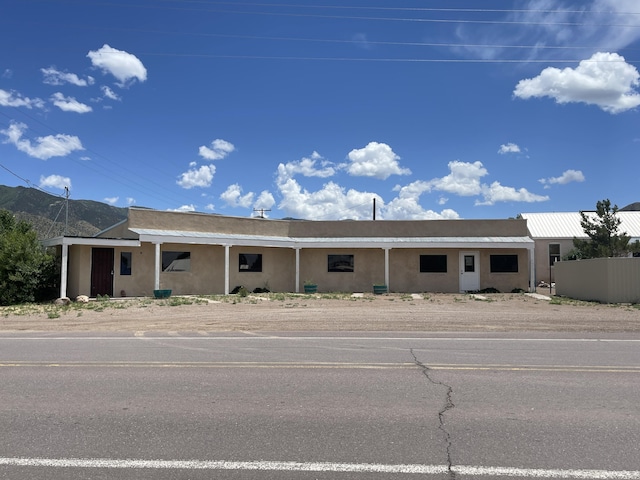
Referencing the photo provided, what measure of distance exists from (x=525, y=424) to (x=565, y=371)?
2866 millimetres

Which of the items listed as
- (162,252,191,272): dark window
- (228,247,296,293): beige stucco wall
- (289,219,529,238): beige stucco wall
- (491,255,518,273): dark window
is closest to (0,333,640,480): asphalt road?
(162,252,191,272): dark window

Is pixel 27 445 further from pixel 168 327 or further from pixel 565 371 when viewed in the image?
pixel 168 327

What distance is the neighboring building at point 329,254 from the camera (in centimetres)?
2527

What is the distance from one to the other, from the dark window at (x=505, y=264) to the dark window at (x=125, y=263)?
18744 mm

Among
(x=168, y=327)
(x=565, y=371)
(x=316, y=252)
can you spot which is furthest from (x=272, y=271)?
(x=565, y=371)

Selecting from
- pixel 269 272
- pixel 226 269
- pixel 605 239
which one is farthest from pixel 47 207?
pixel 605 239

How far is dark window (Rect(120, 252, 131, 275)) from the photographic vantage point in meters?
23.6

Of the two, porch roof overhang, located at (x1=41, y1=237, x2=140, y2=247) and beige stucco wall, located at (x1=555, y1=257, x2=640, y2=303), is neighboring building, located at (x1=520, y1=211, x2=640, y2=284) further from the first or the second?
porch roof overhang, located at (x1=41, y1=237, x2=140, y2=247)

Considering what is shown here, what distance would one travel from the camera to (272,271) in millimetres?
28328

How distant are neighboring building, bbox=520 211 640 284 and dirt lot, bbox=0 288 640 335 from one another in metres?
17.2

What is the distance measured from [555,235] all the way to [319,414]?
37922 millimetres

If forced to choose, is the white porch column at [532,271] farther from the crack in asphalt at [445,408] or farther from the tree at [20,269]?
the tree at [20,269]

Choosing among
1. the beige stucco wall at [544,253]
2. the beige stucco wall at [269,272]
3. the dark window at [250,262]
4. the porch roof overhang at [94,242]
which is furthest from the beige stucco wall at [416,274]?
the porch roof overhang at [94,242]

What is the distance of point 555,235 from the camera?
38844 mm
